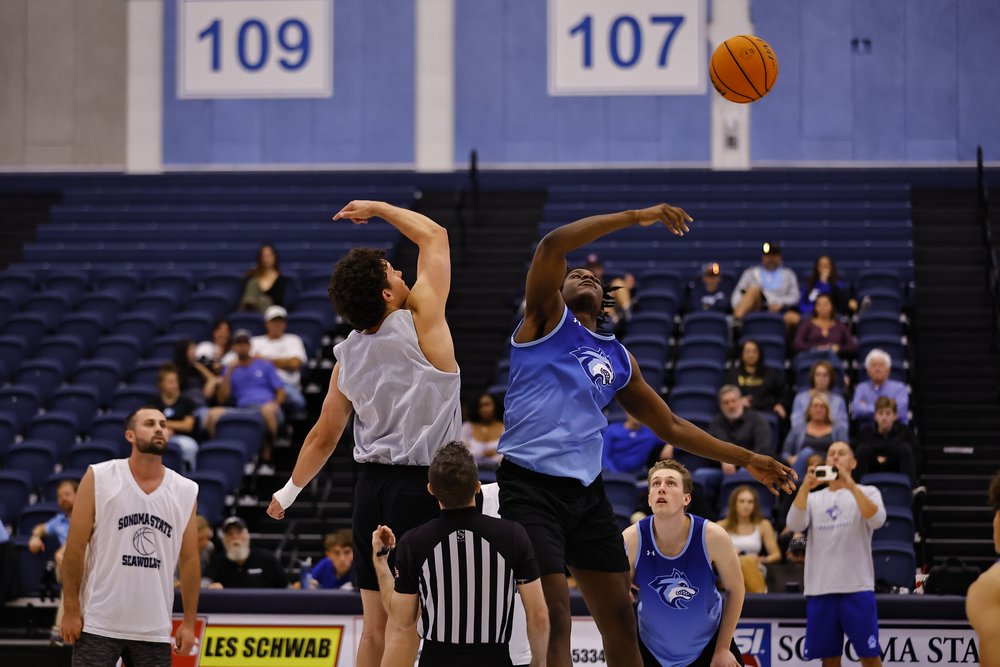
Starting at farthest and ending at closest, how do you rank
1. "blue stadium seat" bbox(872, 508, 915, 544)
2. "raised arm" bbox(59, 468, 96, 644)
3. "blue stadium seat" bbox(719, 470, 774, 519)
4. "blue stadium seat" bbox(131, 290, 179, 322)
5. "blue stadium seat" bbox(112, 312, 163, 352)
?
"blue stadium seat" bbox(131, 290, 179, 322) < "blue stadium seat" bbox(112, 312, 163, 352) < "blue stadium seat" bbox(719, 470, 774, 519) < "blue stadium seat" bbox(872, 508, 915, 544) < "raised arm" bbox(59, 468, 96, 644)

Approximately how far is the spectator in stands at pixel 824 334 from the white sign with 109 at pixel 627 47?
6328 mm

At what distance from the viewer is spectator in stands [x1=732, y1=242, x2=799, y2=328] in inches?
547

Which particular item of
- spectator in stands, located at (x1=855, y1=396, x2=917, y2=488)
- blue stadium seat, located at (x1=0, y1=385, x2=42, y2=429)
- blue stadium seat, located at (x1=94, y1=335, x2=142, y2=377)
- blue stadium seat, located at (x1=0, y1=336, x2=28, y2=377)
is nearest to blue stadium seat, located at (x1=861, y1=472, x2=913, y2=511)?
spectator in stands, located at (x1=855, y1=396, x2=917, y2=488)

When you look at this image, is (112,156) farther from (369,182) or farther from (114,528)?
(114,528)

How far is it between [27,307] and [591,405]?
463 inches

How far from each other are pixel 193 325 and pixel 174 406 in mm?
2191

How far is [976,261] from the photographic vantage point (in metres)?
15.9

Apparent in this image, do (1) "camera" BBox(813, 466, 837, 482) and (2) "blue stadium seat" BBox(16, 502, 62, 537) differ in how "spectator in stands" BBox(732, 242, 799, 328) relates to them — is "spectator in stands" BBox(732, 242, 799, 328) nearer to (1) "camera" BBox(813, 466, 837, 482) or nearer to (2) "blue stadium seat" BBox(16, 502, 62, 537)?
(1) "camera" BBox(813, 466, 837, 482)

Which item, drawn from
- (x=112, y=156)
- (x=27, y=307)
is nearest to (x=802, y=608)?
(x=27, y=307)

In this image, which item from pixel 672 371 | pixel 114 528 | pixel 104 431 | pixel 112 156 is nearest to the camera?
pixel 114 528

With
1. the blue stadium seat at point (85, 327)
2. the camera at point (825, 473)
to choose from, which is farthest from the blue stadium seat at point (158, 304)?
the camera at point (825, 473)

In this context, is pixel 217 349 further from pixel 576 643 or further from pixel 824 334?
pixel 576 643

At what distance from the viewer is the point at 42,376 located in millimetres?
13969

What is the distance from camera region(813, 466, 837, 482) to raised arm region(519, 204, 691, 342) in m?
3.98
